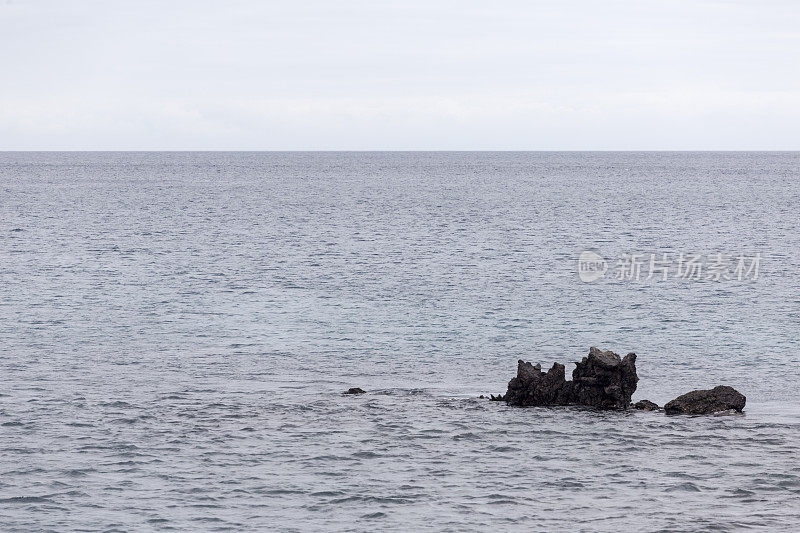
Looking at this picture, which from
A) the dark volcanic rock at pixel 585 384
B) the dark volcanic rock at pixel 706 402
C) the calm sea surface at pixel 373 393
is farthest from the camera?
the dark volcanic rock at pixel 585 384

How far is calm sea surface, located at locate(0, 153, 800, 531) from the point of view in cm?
2786

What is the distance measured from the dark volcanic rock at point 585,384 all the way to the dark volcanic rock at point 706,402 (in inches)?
72.5

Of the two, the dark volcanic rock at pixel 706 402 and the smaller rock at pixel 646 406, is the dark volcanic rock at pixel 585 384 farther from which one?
the dark volcanic rock at pixel 706 402

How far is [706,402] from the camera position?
3744 cm

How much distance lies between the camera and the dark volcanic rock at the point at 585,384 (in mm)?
37719

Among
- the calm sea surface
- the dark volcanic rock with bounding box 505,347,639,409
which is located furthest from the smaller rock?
the calm sea surface

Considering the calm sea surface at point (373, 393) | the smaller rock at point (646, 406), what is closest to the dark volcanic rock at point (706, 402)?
the smaller rock at point (646, 406)

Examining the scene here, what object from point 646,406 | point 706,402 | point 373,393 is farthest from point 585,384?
point 373,393

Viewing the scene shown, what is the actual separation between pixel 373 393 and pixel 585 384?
9060 millimetres

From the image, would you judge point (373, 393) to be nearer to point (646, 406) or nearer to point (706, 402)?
point (646, 406)

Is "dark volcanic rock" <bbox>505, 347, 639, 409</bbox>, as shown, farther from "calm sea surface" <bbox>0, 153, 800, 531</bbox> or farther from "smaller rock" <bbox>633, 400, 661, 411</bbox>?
"calm sea surface" <bbox>0, 153, 800, 531</bbox>

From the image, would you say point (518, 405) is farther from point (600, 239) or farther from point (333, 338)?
point (600, 239)

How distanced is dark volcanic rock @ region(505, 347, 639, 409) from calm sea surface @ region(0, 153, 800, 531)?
105 centimetres

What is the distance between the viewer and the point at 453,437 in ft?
111
